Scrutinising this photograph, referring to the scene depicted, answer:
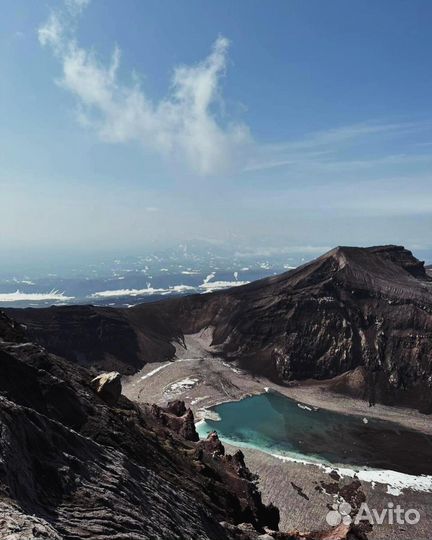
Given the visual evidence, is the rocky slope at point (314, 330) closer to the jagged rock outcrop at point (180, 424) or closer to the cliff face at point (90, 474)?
the jagged rock outcrop at point (180, 424)

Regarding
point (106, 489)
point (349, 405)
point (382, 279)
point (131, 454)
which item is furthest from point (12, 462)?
point (382, 279)

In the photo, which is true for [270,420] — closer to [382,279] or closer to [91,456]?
[382,279]

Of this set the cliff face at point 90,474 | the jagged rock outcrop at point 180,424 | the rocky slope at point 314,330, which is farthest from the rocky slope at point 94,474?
the rocky slope at point 314,330

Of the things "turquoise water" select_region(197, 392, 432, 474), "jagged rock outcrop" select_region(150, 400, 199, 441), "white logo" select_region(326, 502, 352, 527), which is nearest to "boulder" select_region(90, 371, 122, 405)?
"jagged rock outcrop" select_region(150, 400, 199, 441)

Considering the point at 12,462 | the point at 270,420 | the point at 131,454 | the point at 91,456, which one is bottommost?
the point at 270,420

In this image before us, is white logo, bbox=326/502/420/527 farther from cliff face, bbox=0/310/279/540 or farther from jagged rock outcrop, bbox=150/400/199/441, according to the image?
jagged rock outcrop, bbox=150/400/199/441
